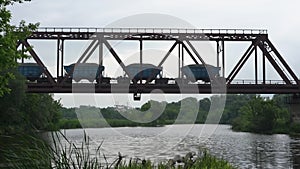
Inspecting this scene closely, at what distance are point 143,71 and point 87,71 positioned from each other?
23.1 ft

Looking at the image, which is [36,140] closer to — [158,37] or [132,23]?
[132,23]

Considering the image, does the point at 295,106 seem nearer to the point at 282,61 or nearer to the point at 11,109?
the point at 282,61

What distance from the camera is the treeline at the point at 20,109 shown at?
191 ft

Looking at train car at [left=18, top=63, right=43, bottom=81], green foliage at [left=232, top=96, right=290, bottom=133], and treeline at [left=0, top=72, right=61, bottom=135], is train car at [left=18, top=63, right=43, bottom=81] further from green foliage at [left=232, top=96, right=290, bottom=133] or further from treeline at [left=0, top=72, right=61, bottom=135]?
green foliage at [left=232, top=96, right=290, bottom=133]

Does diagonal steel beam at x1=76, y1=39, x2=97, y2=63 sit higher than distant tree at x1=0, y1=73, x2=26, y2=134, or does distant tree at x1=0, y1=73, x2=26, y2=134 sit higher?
diagonal steel beam at x1=76, y1=39, x2=97, y2=63

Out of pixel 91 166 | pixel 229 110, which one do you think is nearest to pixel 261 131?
pixel 229 110

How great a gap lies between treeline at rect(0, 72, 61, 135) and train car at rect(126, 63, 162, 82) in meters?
13.2

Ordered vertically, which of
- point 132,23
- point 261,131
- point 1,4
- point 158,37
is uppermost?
point 158,37

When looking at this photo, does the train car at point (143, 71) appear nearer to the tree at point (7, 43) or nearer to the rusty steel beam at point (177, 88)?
the rusty steel beam at point (177, 88)

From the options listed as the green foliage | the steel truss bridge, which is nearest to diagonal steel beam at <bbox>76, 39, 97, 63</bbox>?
the steel truss bridge

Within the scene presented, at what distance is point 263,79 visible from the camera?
202ft

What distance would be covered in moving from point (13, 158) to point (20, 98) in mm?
55887

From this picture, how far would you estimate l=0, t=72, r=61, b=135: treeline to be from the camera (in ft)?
191

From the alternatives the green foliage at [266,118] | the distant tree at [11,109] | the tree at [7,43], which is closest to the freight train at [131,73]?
the distant tree at [11,109]
